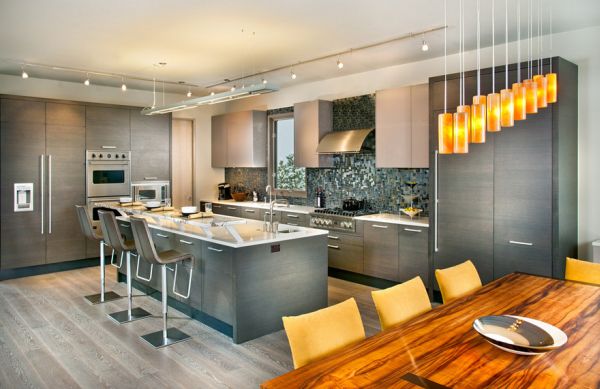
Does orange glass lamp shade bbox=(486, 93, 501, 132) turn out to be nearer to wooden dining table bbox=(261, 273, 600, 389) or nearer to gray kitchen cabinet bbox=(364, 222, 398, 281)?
wooden dining table bbox=(261, 273, 600, 389)

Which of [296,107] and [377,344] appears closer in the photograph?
[377,344]

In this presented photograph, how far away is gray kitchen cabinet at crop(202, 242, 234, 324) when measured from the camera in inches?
157

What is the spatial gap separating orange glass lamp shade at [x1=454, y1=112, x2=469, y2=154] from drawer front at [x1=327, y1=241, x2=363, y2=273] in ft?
12.1

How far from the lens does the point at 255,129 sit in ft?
25.5

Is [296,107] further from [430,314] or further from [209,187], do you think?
[430,314]

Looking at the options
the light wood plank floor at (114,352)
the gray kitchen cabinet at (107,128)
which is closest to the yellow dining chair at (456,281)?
the light wood plank floor at (114,352)

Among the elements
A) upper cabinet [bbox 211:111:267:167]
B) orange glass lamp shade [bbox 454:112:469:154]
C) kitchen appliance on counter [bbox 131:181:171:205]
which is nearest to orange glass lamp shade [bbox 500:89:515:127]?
orange glass lamp shade [bbox 454:112:469:154]

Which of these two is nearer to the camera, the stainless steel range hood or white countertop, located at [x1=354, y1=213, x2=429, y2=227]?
white countertop, located at [x1=354, y1=213, x2=429, y2=227]

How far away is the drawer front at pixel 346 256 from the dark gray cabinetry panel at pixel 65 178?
12.1 ft

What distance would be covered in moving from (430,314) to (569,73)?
10.6 ft

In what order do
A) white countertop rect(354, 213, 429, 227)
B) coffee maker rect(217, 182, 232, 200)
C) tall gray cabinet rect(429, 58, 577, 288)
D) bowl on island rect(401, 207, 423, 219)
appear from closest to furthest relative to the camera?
tall gray cabinet rect(429, 58, 577, 288), white countertop rect(354, 213, 429, 227), bowl on island rect(401, 207, 423, 219), coffee maker rect(217, 182, 232, 200)

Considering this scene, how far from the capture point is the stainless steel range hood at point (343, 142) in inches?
237

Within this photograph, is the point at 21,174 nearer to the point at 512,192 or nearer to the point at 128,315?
the point at 128,315

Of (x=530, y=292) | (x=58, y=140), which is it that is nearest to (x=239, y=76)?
(x=58, y=140)
